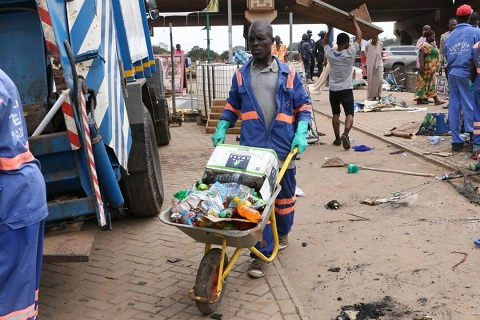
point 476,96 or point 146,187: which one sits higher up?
point 476,96

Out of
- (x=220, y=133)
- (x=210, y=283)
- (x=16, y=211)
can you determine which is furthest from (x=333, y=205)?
(x=16, y=211)

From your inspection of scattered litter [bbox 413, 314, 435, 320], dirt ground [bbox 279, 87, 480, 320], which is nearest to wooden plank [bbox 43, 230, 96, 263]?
dirt ground [bbox 279, 87, 480, 320]

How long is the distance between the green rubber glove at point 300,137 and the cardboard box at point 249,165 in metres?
0.30

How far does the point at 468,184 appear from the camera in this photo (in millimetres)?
6152

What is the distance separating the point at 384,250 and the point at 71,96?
2859 millimetres

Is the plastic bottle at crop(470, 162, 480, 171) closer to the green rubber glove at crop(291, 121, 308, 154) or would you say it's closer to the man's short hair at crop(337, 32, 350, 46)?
the man's short hair at crop(337, 32, 350, 46)

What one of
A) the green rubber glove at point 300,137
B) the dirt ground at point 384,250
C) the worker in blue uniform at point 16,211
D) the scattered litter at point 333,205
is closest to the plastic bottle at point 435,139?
the dirt ground at point 384,250

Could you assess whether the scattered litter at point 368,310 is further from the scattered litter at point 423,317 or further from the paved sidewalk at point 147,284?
the paved sidewalk at point 147,284

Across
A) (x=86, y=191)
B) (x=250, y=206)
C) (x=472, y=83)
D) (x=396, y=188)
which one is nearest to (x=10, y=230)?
(x=86, y=191)

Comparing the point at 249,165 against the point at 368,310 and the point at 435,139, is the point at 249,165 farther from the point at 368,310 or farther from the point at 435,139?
the point at 435,139

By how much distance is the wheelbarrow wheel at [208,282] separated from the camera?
11.4ft

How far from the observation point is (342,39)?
28.7 ft

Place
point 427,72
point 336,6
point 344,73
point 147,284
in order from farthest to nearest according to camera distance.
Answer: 1. point 336,6
2. point 427,72
3. point 344,73
4. point 147,284

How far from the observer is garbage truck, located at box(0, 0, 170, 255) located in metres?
3.25
